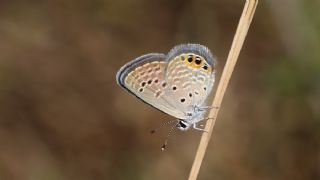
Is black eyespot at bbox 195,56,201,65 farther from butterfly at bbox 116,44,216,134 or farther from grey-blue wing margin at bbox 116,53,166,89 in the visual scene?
grey-blue wing margin at bbox 116,53,166,89

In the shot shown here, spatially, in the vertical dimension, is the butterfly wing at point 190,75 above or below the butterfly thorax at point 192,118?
above

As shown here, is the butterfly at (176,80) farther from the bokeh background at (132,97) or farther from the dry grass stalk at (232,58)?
the bokeh background at (132,97)

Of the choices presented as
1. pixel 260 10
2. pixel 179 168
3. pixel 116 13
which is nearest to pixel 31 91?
pixel 116 13

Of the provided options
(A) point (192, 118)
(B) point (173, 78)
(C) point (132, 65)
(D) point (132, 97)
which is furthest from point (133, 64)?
(D) point (132, 97)

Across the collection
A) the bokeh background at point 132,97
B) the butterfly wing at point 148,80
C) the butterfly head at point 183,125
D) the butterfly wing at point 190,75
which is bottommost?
the butterfly head at point 183,125

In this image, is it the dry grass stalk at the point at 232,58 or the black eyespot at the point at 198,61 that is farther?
the black eyespot at the point at 198,61

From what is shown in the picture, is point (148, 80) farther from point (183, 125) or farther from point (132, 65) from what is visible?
point (183, 125)

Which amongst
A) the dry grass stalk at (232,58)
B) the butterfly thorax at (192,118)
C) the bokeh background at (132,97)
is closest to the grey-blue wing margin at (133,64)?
the butterfly thorax at (192,118)
